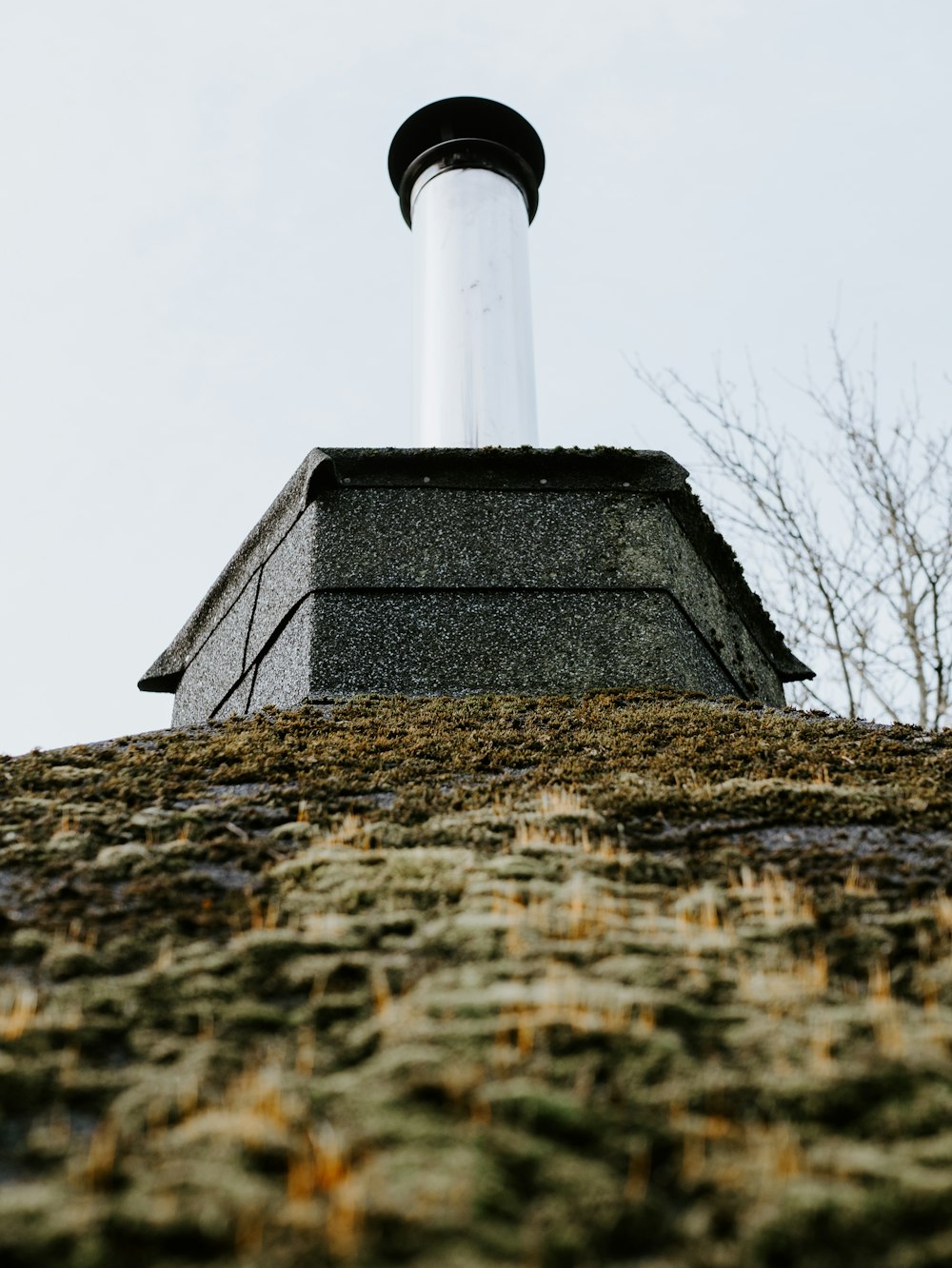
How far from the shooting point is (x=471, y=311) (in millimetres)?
6316

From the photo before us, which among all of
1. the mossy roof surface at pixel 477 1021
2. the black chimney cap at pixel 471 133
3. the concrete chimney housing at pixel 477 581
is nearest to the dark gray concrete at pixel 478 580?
the concrete chimney housing at pixel 477 581

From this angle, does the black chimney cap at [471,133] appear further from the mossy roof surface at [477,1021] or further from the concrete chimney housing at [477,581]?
the mossy roof surface at [477,1021]

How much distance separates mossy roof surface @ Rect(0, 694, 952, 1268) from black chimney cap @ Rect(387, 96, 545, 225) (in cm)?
506

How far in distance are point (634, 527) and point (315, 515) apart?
4.66ft

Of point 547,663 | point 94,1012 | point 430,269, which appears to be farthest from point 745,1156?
point 430,269

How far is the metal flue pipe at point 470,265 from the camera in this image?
604cm

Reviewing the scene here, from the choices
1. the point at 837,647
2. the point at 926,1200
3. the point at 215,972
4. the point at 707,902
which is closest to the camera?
the point at 926,1200

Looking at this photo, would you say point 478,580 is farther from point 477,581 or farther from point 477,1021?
point 477,1021

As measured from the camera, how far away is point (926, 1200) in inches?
48.9

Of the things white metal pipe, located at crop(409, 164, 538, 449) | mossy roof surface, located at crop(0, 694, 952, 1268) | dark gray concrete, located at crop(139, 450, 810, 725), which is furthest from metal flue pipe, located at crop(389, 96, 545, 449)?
mossy roof surface, located at crop(0, 694, 952, 1268)

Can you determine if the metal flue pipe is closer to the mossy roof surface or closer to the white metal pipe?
the white metal pipe

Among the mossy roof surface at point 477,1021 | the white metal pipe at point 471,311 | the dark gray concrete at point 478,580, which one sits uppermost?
the white metal pipe at point 471,311

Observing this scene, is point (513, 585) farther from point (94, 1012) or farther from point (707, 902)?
point (94, 1012)

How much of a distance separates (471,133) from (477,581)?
11.8 feet
